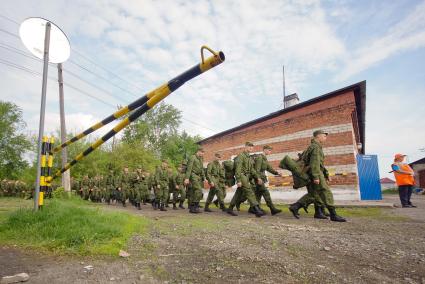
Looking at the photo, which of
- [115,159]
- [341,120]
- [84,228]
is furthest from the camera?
[115,159]

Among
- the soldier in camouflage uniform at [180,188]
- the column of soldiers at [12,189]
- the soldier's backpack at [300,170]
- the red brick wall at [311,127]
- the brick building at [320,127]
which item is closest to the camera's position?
the soldier's backpack at [300,170]

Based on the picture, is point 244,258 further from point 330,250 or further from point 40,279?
point 40,279

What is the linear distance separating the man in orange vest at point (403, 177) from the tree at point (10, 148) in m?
37.3

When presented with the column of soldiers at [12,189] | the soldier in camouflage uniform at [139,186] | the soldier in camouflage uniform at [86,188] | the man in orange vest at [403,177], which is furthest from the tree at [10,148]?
the man in orange vest at [403,177]

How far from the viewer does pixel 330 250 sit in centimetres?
339

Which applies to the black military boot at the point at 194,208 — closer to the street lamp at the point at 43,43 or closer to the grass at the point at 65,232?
the grass at the point at 65,232

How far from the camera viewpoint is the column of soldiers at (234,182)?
6832 mm

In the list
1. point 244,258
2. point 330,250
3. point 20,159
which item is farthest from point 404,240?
point 20,159

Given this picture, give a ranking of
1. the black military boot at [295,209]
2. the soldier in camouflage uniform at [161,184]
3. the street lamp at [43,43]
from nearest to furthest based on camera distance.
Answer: the street lamp at [43,43]
the black military boot at [295,209]
the soldier in camouflage uniform at [161,184]

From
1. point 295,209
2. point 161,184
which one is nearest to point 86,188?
point 161,184

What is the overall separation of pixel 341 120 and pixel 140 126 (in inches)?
1455

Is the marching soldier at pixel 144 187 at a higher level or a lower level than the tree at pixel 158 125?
lower

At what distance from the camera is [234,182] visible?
9820 millimetres

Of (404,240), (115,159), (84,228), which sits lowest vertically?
(404,240)
